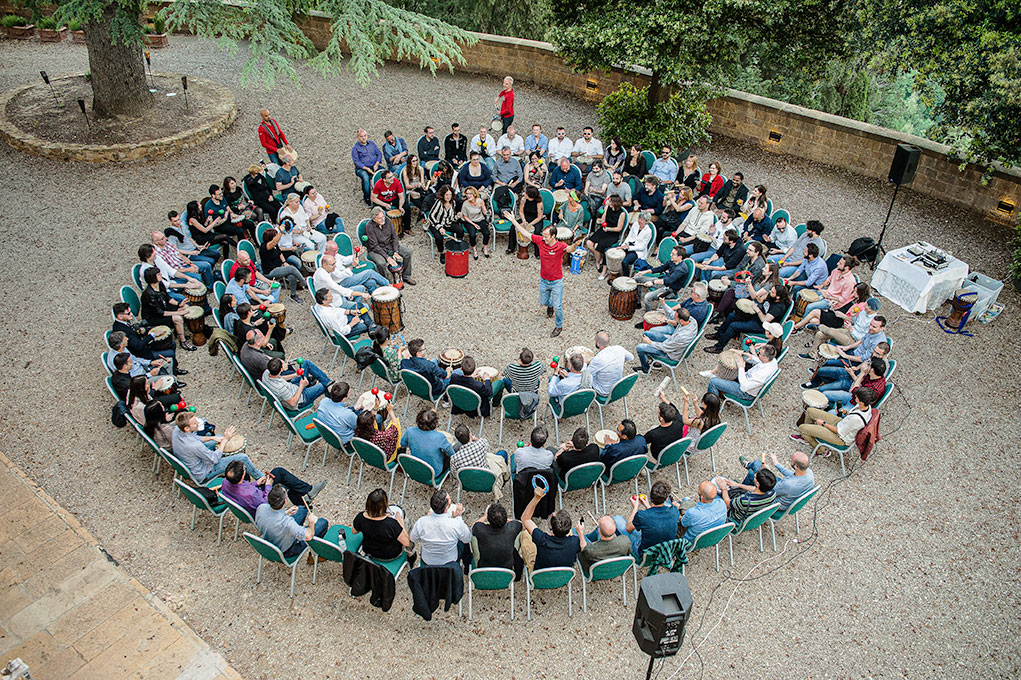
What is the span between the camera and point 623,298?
1038 cm

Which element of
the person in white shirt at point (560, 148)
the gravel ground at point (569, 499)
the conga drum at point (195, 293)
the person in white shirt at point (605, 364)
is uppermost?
the person in white shirt at point (560, 148)

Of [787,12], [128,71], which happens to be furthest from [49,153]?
[787,12]

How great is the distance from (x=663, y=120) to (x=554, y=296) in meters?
6.85

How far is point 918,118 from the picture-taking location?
35.5m

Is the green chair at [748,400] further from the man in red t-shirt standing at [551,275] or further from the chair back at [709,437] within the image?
the man in red t-shirt standing at [551,275]

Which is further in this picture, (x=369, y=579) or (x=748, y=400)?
(x=748, y=400)

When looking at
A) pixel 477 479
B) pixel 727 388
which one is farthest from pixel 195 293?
pixel 727 388

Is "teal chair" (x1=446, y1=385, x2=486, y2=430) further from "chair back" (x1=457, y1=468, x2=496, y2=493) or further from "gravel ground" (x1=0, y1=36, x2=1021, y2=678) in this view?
"chair back" (x1=457, y1=468, x2=496, y2=493)

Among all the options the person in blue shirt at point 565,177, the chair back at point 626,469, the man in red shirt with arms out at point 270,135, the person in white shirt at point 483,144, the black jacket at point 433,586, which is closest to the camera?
the black jacket at point 433,586

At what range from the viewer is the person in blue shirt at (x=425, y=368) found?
27.1 ft

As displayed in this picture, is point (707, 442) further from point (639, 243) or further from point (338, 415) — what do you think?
point (639, 243)

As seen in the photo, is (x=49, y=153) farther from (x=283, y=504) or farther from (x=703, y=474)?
(x=703, y=474)

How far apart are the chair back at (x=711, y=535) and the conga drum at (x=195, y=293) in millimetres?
7438

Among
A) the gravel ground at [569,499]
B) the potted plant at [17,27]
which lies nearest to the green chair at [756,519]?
the gravel ground at [569,499]
